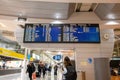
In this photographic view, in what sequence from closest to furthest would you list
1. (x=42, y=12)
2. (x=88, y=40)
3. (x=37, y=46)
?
(x=42, y=12) < (x=88, y=40) < (x=37, y=46)

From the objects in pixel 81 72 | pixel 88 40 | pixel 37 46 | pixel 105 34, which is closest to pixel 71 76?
pixel 81 72

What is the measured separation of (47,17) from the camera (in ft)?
16.9

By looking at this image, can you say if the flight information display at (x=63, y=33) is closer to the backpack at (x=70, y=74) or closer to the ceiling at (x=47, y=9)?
the ceiling at (x=47, y=9)

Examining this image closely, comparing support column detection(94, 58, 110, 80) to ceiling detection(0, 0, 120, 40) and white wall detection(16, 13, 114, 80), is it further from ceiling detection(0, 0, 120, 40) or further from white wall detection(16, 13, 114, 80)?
ceiling detection(0, 0, 120, 40)

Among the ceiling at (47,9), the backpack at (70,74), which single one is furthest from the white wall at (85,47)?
the backpack at (70,74)

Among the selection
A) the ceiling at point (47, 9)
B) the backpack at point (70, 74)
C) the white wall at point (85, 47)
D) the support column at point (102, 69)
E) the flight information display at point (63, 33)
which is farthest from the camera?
the white wall at point (85, 47)

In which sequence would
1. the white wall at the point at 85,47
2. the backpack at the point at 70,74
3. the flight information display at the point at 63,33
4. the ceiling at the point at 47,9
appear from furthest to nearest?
the white wall at the point at 85,47, the flight information display at the point at 63,33, the ceiling at the point at 47,9, the backpack at the point at 70,74

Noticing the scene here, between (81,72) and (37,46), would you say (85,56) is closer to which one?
(81,72)

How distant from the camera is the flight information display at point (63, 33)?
5.05m

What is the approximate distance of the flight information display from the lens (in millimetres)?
5047

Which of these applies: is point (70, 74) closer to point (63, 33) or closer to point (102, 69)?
point (102, 69)

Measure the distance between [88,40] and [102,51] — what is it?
83 cm

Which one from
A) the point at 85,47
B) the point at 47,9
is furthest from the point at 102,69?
the point at 47,9

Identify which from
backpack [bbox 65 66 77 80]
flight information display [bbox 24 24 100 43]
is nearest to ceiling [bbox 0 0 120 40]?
flight information display [bbox 24 24 100 43]
